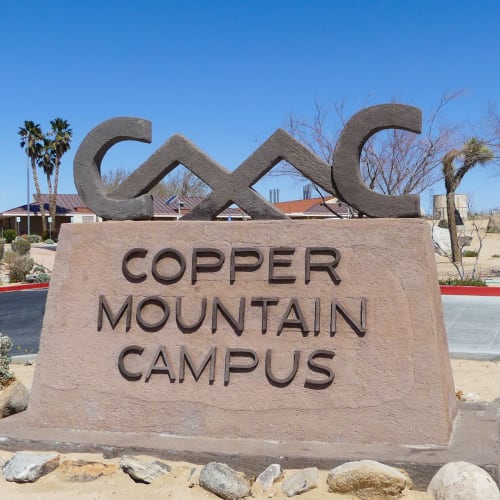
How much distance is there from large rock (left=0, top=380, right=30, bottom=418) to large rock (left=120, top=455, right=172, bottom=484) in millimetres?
1669

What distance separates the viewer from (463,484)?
4.01 metres

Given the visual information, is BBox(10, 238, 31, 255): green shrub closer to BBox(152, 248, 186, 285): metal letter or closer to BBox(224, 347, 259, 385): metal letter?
BBox(152, 248, 186, 285): metal letter

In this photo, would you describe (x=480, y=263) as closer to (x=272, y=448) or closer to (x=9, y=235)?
(x=272, y=448)

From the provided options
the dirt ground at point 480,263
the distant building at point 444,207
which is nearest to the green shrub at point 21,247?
the dirt ground at point 480,263

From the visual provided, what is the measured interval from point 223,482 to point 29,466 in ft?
4.34

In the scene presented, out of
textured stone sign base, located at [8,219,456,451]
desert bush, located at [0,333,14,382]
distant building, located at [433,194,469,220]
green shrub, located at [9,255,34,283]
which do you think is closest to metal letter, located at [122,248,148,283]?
textured stone sign base, located at [8,219,456,451]

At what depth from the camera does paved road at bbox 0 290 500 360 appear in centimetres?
937

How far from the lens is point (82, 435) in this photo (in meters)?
5.09

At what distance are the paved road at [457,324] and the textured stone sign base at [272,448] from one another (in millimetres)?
4163

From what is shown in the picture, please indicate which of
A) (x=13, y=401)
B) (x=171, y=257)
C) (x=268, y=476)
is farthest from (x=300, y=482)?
(x=13, y=401)

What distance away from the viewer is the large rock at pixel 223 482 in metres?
4.30

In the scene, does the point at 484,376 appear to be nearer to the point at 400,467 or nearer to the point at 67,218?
the point at 400,467

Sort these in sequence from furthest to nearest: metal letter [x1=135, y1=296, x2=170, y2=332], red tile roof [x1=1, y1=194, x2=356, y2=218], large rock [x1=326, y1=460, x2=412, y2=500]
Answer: red tile roof [x1=1, y1=194, x2=356, y2=218], metal letter [x1=135, y1=296, x2=170, y2=332], large rock [x1=326, y1=460, x2=412, y2=500]

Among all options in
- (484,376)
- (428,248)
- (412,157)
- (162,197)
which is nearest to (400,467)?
(428,248)
